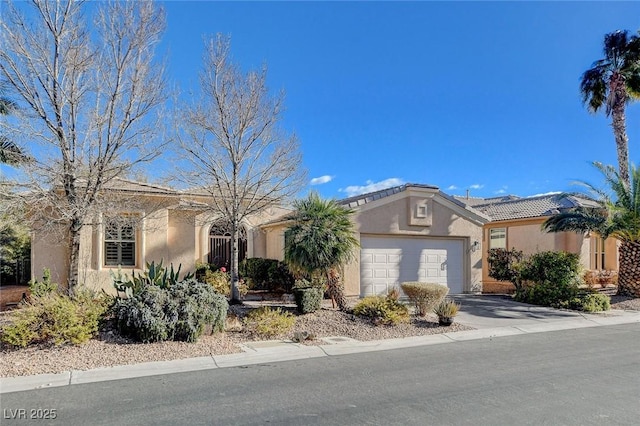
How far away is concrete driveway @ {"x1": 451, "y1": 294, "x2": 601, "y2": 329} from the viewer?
43.6ft

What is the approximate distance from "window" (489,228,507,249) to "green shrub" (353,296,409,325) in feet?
50.4

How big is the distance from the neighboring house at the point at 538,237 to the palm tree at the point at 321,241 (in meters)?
13.3

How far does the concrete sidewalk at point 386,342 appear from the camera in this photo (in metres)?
7.27

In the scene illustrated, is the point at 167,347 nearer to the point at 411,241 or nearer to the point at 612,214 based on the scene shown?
the point at 411,241

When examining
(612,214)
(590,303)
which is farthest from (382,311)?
(612,214)

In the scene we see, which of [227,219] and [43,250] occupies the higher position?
[227,219]

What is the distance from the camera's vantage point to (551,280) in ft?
57.6

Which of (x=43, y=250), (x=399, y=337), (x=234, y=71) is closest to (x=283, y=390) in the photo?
(x=399, y=337)

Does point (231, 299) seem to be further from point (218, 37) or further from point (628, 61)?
point (628, 61)

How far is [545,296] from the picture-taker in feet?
55.4

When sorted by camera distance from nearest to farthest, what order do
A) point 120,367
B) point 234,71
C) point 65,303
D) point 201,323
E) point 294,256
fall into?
point 120,367 < point 65,303 < point 201,323 < point 294,256 < point 234,71

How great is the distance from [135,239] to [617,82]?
21728mm

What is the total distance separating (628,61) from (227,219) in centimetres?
1923

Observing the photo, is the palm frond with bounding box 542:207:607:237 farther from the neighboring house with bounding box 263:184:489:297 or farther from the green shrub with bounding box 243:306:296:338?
the green shrub with bounding box 243:306:296:338
